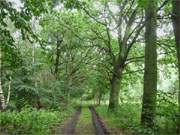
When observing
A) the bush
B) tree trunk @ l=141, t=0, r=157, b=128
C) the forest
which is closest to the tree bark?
the forest

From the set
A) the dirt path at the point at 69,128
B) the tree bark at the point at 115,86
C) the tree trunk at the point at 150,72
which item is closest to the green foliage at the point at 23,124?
the dirt path at the point at 69,128

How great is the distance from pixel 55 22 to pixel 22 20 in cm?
2114

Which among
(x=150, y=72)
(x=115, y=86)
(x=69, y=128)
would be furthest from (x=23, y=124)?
(x=115, y=86)

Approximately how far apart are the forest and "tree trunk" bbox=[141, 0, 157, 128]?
0.14 ft

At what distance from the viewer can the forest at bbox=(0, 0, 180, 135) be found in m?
10.6

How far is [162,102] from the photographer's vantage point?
16922 mm

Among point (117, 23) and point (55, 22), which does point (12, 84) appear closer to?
point (55, 22)

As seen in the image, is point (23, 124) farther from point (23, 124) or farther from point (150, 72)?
point (150, 72)

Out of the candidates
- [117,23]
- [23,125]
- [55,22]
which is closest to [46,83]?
[55,22]

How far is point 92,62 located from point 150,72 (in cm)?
2012

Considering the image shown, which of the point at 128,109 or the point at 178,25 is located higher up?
the point at 178,25

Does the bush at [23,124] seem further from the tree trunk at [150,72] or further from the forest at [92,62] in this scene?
the tree trunk at [150,72]

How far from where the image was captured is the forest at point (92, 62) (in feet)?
34.8

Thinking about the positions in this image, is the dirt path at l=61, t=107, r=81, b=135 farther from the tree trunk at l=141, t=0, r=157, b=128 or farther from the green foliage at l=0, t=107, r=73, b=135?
the tree trunk at l=141, t=0, r=157, b=128
